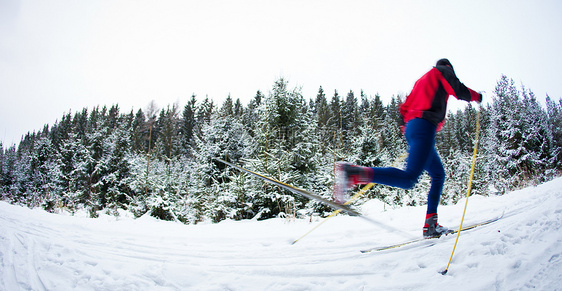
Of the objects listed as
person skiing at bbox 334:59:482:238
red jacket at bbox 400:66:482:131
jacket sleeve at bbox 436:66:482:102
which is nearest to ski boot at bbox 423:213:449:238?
person skiing at bbox 334:59:482:238

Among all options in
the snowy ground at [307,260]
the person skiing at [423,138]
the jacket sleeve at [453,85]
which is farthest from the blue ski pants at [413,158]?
the snowy ground at [307,260]

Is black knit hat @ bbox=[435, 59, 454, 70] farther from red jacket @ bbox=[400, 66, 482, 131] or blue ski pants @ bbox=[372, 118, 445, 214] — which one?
blue ski pants @ bbox=[372, 118, 445, 214]

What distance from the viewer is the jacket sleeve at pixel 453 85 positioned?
2180 millimetres

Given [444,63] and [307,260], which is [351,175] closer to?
[307,260]

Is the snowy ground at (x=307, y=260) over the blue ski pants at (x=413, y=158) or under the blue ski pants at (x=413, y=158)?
under

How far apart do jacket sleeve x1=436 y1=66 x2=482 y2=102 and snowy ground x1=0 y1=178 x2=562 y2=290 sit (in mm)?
1278

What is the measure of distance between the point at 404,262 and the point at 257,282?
1.19 meters

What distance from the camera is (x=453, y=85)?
85.8 inches

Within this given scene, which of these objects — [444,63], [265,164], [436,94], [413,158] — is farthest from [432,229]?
[265,164]

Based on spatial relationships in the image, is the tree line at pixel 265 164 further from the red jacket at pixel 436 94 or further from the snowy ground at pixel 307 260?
the snowy ground at pixel 307 260

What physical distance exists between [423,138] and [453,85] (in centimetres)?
60

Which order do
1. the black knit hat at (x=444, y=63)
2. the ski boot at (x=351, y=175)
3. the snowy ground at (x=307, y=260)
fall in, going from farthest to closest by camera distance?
the black knit hat at (x=444, y=63), the ski boot at (x=351, y=175), the snowy ground at (x=307, y=260)

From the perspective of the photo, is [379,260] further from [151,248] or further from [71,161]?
[71,161]

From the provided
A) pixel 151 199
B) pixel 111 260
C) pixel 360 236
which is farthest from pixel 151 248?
pixel 151 199
